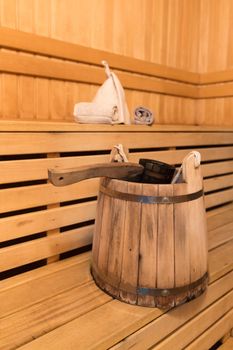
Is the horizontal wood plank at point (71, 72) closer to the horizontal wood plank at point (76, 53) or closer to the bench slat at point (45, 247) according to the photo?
the horizontal wood plank at point (76, 53)

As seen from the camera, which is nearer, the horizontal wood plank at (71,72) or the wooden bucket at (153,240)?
the wooden bucket at (153,240)

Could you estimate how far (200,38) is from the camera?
325 centimetres

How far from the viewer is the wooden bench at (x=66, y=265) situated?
1034mm

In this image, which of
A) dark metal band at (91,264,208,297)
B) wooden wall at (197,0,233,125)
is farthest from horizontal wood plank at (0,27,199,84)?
dark metal band at (91,264,208,297)

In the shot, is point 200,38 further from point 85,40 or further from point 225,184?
point 225,184

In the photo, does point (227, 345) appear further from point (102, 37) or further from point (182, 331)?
point (102, 37)

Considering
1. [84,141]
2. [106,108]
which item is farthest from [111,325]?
[106,108]

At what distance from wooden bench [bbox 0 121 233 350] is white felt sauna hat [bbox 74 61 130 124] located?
9cm

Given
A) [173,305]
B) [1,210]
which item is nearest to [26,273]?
[1,210]

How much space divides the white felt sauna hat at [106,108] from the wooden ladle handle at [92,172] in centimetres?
55

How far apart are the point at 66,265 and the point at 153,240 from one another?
515mm

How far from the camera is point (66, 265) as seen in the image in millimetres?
1438

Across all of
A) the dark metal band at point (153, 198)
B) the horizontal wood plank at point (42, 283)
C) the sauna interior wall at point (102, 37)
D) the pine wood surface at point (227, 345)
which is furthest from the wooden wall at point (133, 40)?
the pine wood surface at point (227, 345)

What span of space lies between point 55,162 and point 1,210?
294 mm
